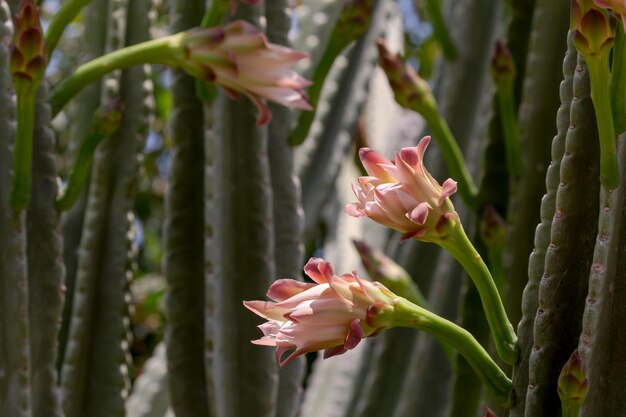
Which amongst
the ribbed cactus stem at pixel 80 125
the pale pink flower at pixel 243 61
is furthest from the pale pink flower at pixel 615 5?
the ribbed cactus stem at pixel 80 125

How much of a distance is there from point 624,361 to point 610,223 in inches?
4.4

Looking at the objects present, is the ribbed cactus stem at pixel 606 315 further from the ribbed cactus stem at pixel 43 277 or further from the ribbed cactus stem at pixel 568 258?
the ribbed cactus stem at pixel 43 277

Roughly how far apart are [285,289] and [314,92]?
0.70 m

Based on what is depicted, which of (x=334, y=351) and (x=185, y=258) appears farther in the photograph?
(x=185, y=258)

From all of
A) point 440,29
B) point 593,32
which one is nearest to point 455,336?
point 593,32

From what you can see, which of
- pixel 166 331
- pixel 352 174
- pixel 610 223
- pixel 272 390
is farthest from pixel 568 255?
pixel 352 174

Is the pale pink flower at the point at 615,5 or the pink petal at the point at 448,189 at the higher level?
the pale pink flower at the point at 615,5

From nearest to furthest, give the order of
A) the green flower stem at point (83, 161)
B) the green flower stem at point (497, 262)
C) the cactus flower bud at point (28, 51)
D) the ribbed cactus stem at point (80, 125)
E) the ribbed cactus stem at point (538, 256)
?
1. the ribbed cactus stem at point (538, 256)
2. the cactus flower bud at point (28, 51)
3. the green flower stem at point (83, 161)
4. the green flower stem at point (497, 262)
5. the ribbed cactus stem at point (80, 125)

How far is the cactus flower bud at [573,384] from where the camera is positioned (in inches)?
34.9

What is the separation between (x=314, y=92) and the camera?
1594 mm

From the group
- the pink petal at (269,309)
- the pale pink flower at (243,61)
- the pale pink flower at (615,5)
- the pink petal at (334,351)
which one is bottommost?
the pink petal at (334,351)

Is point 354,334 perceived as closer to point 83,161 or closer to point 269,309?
point 269,309

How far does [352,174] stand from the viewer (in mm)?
2609

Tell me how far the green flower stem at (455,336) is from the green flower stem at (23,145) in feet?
1.63
